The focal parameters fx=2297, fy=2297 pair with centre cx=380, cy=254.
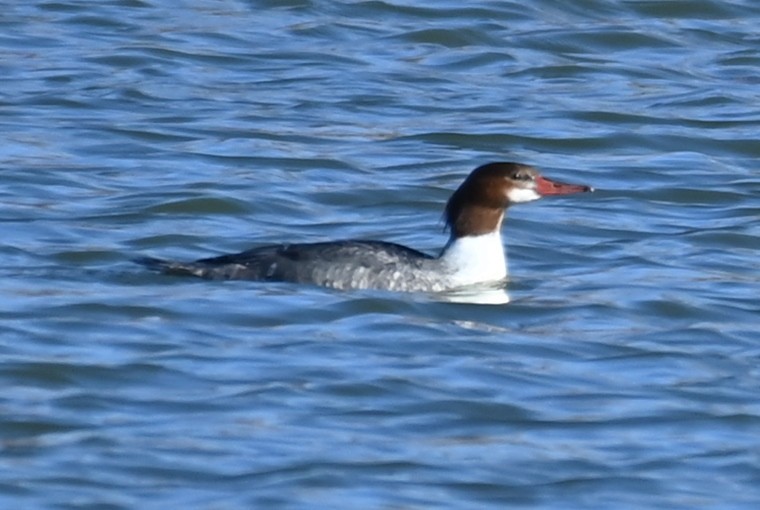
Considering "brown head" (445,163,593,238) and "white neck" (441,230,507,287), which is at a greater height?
"brown head" (445,163,593,238)

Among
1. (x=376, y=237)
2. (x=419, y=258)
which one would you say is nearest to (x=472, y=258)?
(x=419, y=258)

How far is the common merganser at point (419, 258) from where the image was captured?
12.0 meters

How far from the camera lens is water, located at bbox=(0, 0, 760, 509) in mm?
9055

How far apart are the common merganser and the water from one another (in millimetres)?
130

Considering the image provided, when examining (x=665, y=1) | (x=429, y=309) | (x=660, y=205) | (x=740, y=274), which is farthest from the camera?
(x=665, y=1)

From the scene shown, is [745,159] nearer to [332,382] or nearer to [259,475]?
[332,382]

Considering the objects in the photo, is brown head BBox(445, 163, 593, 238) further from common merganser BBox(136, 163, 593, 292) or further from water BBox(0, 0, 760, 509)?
water BBox(0, 0, 760, 509)

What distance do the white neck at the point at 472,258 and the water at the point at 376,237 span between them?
10.2 inches

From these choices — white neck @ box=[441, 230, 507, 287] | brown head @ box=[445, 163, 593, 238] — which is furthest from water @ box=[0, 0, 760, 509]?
brown head @ box=[445, 163, 593, 238]

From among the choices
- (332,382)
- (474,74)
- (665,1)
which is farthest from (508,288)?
(665,1)

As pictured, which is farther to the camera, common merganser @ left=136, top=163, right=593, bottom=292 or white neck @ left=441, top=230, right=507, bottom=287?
white neck @ left=441, top=230, right=507, bottom=287

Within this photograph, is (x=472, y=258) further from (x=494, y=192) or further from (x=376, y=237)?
(x=376, y=237)

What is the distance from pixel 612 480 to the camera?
8.91 meters

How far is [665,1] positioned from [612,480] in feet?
42.2
